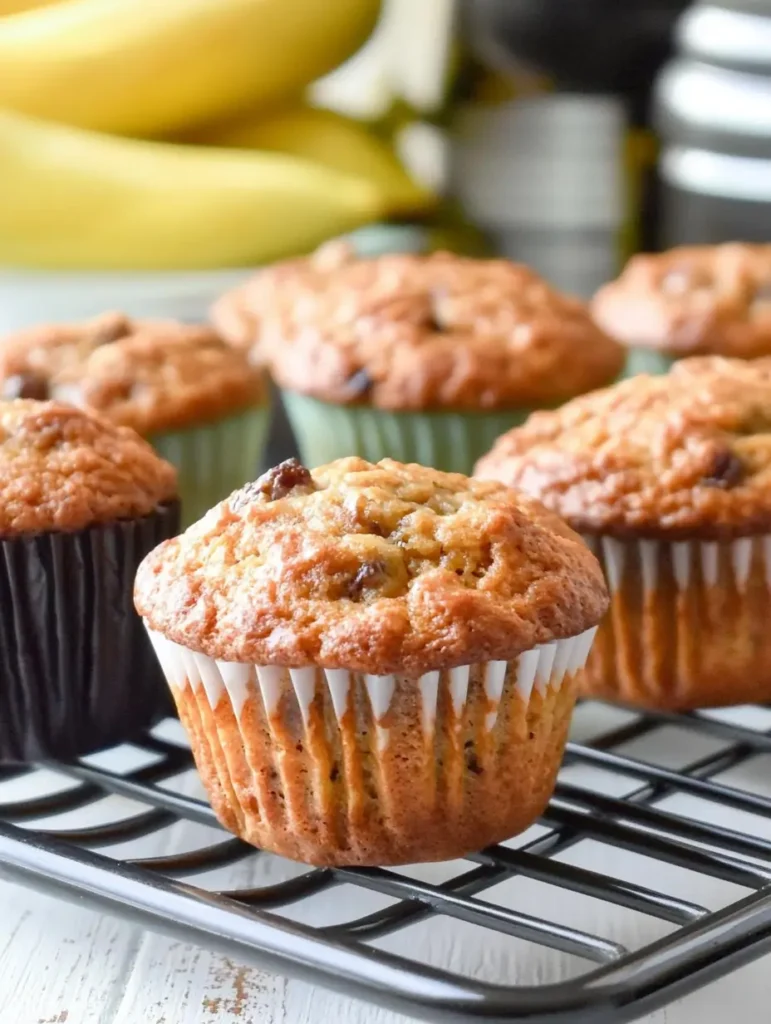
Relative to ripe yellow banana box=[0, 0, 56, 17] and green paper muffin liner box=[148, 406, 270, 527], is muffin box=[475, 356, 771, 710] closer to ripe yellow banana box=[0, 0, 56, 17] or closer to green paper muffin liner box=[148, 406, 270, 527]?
green paper muffin liner box=[148, 406, 270, 527]

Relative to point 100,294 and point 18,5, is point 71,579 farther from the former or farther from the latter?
point 18,5

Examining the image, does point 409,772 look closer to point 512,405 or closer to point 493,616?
point 493,616

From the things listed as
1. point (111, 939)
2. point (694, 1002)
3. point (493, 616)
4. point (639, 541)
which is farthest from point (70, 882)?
point (639, 541)

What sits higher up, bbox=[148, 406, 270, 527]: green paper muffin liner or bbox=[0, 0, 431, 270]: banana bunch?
bbox=[0, 0, 431, 270]: banana bunch

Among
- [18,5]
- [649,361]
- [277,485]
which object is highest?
[18,5]

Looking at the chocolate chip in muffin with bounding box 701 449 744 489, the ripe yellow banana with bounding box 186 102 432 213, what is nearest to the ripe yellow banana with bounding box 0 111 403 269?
the ripe yellow banana with bounding box 186 102 432 213

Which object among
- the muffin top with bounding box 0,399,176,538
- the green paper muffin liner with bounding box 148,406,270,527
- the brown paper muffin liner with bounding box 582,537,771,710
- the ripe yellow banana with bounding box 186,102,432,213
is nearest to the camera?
the muffin top with bounding box 0,399,176,538

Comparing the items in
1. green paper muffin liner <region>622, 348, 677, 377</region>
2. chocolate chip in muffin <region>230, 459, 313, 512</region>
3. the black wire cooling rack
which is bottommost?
green paper muffin liner <region>622, 348, 677, 377</region>

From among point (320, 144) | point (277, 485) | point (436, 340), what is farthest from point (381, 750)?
point (320, 144)
